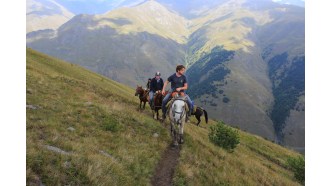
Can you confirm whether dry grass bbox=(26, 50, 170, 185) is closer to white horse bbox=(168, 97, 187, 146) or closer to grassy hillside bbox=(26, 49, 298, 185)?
grassy hillside bbox=(26, 49, 298, 185)

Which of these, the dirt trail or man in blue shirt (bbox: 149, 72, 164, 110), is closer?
the dirt trail

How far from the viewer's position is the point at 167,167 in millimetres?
14977

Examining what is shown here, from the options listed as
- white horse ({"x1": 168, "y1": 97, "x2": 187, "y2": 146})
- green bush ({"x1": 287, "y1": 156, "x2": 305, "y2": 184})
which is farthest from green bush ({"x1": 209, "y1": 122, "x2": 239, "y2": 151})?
white horse ({"x1": 168, "y1": 97, "x2": 187, "y2": 146})

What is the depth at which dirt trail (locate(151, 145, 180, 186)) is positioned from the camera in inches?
524

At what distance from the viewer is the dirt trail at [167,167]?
13.3 meters

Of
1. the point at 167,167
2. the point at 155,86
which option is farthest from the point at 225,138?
the point at 167,167

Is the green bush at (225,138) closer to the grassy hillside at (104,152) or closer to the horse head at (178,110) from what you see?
the grassy hillside at (104,152)

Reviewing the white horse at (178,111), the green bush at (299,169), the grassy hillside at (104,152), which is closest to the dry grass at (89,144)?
the grassy hillside at (104,152)

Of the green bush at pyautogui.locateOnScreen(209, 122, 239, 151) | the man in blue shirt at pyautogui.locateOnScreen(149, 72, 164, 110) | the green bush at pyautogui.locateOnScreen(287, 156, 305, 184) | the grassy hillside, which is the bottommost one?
the green bush at pyautogui.locateOnScreen(287, 156, 305, 184)
